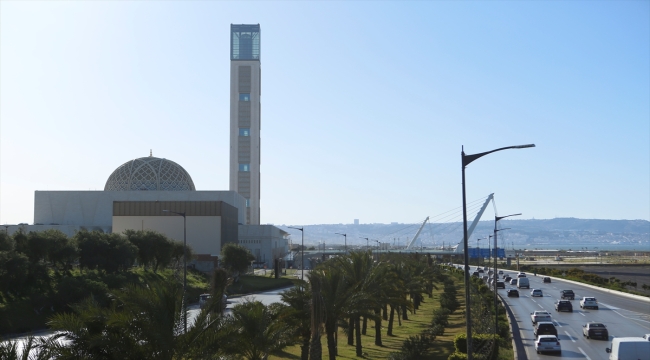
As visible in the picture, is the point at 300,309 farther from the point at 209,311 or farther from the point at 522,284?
the point at 522,284

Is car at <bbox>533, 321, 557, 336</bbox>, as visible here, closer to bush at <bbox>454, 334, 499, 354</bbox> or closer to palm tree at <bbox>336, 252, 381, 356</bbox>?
bush at <bbox>454, 334, 499, 354</bbox>

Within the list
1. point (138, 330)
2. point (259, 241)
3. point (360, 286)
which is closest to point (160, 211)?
point (259, 241)

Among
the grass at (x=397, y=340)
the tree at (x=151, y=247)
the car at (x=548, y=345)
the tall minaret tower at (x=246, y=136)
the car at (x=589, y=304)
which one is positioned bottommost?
the grass at (x=397, y=340)

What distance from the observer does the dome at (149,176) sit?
311 ft

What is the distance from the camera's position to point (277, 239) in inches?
4648

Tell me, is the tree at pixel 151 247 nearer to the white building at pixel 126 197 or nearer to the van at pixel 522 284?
the white building at pixel 126 197

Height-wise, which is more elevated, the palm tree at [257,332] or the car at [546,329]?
the palm tree at [257,332]

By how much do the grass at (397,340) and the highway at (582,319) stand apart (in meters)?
3.35

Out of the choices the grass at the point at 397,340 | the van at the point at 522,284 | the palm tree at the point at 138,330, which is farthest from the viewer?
the van at the point at 522,284

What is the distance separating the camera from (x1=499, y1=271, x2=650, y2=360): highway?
25875 mm

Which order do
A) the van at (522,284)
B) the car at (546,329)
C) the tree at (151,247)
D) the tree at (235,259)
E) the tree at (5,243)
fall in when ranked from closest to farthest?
the car at (546,329) → the tree at (5,243) → the tree at (151,247) → the van at (522,284) → the tree at (235,259)

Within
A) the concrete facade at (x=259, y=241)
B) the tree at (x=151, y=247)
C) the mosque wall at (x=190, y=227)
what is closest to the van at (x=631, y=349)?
the tree at (x=151, y=247)

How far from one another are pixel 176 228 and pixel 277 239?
36627 millimetres

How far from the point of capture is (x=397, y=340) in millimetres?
35219
